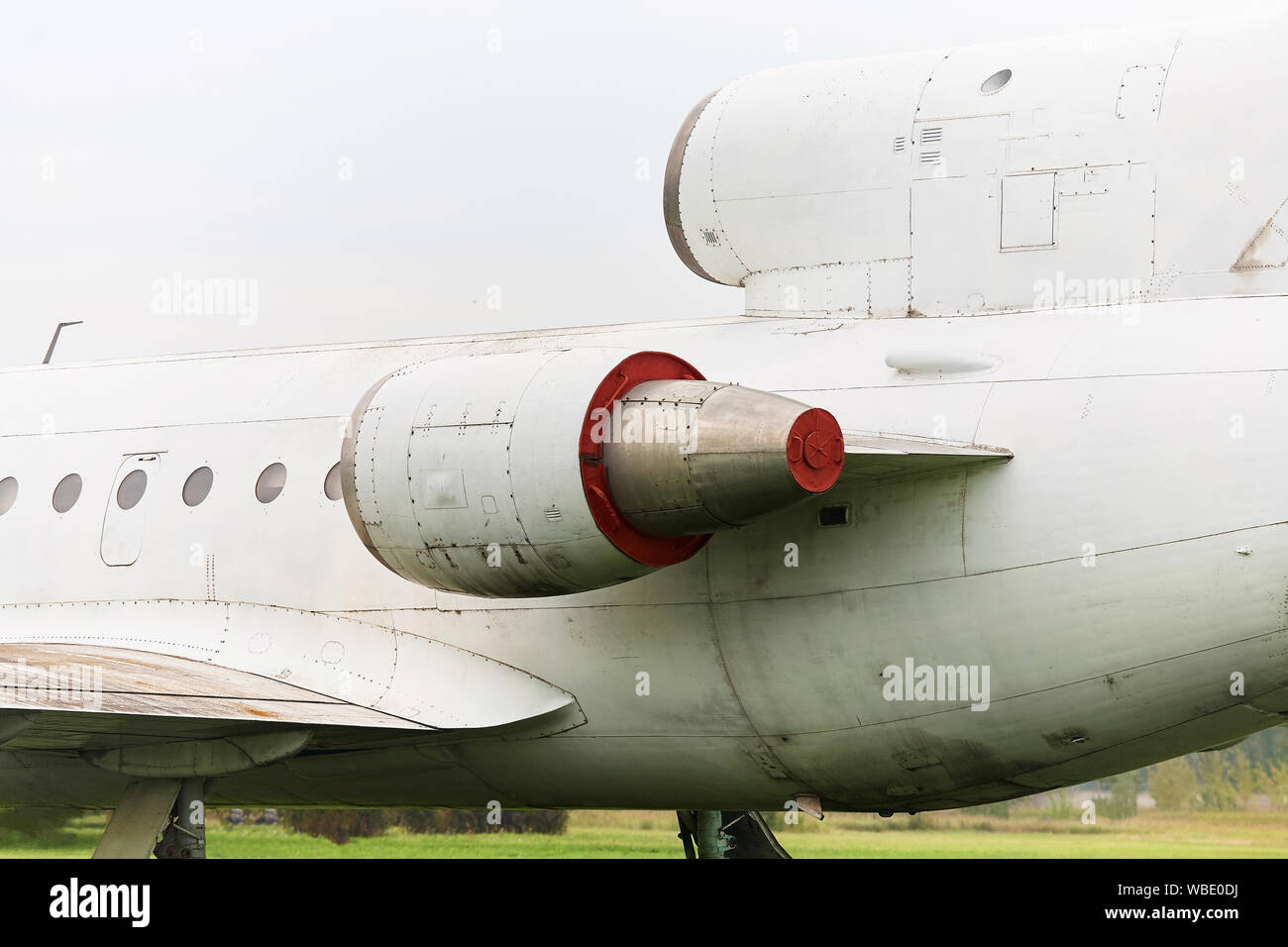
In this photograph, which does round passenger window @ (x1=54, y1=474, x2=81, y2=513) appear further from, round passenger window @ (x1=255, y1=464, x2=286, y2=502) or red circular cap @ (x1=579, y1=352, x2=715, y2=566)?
red circular cap @ (x1=579, y1=352, x2=715, y2=566)

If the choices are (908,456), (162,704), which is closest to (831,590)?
(908,456)

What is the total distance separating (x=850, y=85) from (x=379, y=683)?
5.20 meters

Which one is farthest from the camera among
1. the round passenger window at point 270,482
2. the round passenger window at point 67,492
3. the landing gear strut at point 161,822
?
the round passenger window at point 67,492

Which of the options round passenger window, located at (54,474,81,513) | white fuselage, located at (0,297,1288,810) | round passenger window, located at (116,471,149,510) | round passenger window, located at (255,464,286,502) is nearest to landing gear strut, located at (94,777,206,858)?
white fuselage, located at (0,297,1288,810)

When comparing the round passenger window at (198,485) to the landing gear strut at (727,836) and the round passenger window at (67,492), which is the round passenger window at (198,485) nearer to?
the round passenger window at (67,492)

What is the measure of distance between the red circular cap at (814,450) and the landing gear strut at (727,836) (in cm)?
592

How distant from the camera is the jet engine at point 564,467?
320 inches

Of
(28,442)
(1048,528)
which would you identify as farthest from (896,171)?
(28,442)

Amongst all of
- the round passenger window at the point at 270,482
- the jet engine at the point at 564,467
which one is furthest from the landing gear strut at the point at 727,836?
the jet engine at the point at 564,467

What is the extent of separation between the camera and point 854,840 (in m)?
16.3

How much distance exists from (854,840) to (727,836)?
3385 mm

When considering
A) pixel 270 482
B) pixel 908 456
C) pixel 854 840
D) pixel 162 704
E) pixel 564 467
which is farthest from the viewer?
pixel 854 840

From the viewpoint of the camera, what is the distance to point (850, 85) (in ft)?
33.5

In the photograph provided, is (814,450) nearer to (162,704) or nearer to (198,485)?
(162,704)
